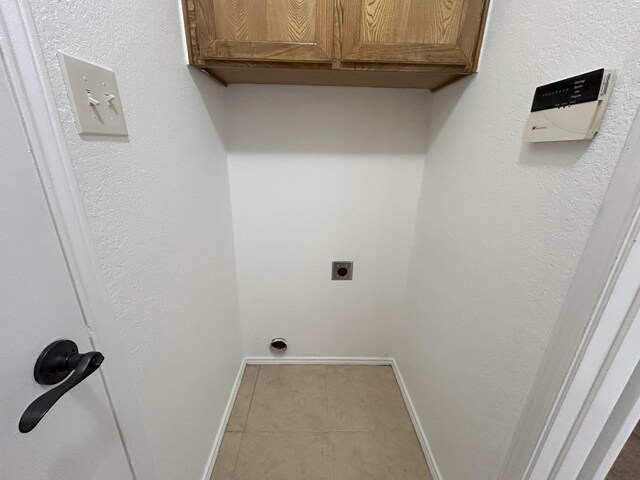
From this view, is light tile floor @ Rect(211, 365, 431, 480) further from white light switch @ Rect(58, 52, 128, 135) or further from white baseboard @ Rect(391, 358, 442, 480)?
white light switch @ Rect(58, 52, 128, 135)

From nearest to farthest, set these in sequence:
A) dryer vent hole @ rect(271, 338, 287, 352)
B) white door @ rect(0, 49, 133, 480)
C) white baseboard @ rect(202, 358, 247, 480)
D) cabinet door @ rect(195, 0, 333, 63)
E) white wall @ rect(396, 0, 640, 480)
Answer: white door @ rect(0, 49, 133, 480) → white wall @ rect(396, 0, 640, 480) → cabinet door @ rect(195, 0, 333, 63) → white baseboard @ rect(202, 358, 247, 480) → dryer vent hole @ rect(271, 338, 287, 352)

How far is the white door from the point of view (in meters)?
0.40

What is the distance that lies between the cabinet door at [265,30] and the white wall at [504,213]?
1.89 ft

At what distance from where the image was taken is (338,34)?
908 mm

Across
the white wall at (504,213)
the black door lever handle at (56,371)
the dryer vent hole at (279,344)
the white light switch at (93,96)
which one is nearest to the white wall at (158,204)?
the white light switch at (93,96)

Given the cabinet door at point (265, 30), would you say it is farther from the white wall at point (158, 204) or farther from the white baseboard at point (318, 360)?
the white baseboard at point (318, 360)

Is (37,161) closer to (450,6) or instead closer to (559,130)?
(559,130)

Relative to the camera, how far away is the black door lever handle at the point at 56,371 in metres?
0.41

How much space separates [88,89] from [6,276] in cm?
37

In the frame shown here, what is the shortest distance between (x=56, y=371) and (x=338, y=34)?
116 centimetres

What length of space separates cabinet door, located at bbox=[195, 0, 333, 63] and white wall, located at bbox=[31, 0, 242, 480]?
103 mm

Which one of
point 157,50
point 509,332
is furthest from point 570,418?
point 157,50

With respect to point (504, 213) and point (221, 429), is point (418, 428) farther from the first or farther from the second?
point (504, 213)

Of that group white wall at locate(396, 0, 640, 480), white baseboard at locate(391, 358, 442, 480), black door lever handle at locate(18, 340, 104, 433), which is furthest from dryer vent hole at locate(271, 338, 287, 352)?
black door lever handle at locate(18, 340, 104, 433)
